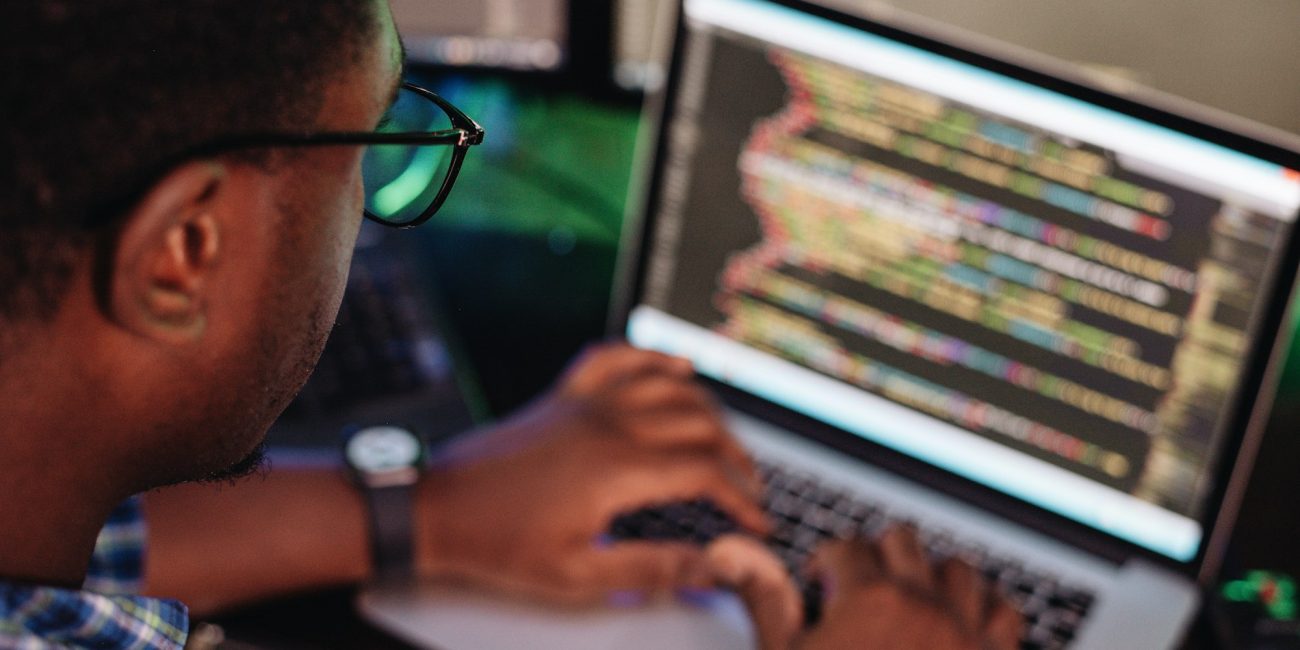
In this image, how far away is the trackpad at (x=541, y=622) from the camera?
0.92 m

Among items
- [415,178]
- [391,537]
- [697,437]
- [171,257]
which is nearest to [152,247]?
[171,257]

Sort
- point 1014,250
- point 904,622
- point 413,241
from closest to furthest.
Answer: point 904,622 → point 1014,250 → point 413,241

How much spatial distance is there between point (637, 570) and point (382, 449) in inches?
8.8

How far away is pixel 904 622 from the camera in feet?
2.88

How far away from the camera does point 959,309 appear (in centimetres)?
102

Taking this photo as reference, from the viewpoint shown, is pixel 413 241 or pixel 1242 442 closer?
pixel 1242 442

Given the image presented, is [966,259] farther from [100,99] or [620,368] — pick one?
[100,99]

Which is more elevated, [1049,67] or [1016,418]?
[1049,67]

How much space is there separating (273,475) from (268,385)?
0.40 m

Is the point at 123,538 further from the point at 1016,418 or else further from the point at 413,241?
the point at 1016,418

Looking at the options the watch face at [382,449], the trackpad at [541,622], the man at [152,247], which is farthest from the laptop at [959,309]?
the man at [152,247]

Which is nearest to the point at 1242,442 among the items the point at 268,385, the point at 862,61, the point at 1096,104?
the point at 1096,104

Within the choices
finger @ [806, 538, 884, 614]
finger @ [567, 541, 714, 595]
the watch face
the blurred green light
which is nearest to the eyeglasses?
the blurred green light

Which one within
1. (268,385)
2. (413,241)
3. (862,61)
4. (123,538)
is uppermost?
(862,61)
